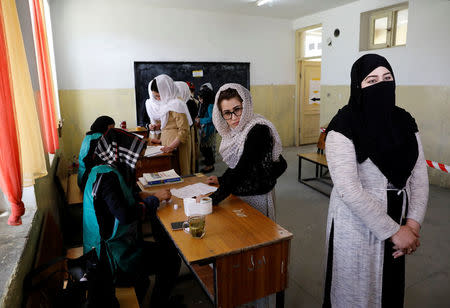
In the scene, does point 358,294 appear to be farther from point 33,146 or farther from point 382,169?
point 33,146

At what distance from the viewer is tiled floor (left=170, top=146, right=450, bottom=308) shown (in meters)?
2.24

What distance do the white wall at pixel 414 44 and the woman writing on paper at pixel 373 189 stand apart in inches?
158

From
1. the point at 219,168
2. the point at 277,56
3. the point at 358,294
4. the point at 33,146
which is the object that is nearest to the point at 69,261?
the point at 33,146

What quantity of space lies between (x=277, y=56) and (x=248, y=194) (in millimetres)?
6115

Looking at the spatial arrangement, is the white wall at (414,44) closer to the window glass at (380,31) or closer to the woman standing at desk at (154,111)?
the window glass at (380,31)

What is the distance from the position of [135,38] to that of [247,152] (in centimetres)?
501

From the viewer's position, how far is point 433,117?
4727 millimetres

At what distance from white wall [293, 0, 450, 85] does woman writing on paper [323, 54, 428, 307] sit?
13.2 feet

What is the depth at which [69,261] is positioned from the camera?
141cm

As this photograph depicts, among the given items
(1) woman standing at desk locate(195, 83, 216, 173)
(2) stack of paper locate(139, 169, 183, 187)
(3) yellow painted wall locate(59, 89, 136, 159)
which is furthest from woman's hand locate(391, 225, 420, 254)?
(3) yellow painted wall locate(59, 89, 136, 159)

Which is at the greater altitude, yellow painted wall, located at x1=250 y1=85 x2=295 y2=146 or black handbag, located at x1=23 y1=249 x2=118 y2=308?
yellow painted wall, located at x1=250 y1=85 x2=295 y2=146

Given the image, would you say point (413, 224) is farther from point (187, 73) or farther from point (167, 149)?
point (187, 73)

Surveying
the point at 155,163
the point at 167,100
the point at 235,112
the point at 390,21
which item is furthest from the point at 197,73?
the point at 235,112

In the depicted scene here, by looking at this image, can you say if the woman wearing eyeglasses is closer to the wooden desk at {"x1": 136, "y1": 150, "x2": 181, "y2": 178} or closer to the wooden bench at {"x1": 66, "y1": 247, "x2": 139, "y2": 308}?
the wooden bench at {"x1": 66, "y1": 247, "x2": 139, "y2": 308}
